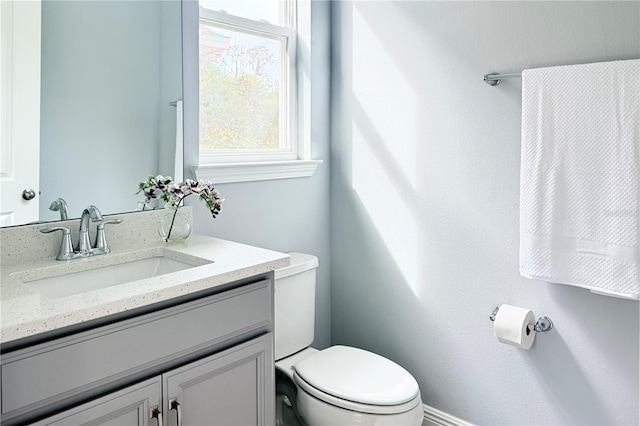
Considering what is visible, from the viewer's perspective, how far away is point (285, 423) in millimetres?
2174

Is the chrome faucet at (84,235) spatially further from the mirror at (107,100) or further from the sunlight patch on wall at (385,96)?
the sunlight patch on wall at (385,96)

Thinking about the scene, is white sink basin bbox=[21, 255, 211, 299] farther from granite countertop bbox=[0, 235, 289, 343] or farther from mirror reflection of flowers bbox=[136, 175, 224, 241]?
mirror reflection of flowers bbox=[136, 175, 224, 241]

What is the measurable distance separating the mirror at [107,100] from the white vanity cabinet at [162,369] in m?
0.57

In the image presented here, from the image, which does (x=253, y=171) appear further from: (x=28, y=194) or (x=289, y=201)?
(x=28, y=194)

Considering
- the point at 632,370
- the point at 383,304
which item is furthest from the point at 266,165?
the point at 632,370

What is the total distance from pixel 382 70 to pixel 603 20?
84cm

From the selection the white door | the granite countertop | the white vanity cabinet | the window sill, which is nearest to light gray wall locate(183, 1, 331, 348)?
the window sill

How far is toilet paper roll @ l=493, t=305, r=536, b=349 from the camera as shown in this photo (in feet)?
5.84

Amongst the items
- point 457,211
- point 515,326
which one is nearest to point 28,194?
point 457,211

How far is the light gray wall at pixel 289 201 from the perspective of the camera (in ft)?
6.31

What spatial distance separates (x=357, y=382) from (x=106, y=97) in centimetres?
124

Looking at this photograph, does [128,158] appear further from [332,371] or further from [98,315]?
[332,371]

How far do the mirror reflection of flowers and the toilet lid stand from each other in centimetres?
66

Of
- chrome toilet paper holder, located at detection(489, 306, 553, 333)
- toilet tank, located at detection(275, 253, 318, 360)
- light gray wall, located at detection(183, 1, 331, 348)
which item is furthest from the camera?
toilet tank, located at detection(275, 253, 318, 360)
